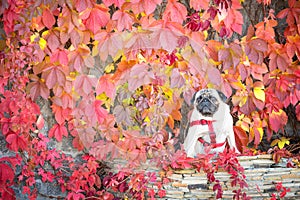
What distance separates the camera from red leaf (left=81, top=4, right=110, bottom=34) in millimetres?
2803

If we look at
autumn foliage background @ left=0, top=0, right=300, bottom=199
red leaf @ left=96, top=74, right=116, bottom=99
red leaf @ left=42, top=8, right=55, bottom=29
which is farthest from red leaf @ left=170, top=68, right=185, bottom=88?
red leaf @ left=42, top=8, right=55, bottom=29

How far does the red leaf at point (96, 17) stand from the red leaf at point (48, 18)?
0.52 feet

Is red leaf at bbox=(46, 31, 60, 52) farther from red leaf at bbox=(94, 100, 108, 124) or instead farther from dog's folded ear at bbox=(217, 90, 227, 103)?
dog's folded ear at bbox=(217, 90, 227, 103)

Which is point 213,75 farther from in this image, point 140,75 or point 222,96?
point 140,75

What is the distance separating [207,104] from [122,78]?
483 mm

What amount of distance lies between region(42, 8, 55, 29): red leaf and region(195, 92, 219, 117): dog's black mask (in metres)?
0.85

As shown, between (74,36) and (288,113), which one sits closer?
(74,36)

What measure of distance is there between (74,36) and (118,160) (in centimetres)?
68

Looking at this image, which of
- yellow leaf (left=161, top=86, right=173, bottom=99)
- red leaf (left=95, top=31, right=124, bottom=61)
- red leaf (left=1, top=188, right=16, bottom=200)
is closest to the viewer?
red leaf (left=1, top=188, right=16, bottom=200)

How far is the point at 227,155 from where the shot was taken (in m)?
2.58

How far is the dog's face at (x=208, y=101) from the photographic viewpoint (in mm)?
2744

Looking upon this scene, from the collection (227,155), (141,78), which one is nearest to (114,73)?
(141,78)

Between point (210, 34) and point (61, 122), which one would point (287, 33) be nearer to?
point (210, 34)

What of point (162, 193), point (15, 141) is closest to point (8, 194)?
point (15, 141)
